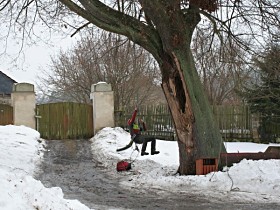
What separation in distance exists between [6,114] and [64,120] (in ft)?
10.6

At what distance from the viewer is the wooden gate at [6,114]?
2203 cm

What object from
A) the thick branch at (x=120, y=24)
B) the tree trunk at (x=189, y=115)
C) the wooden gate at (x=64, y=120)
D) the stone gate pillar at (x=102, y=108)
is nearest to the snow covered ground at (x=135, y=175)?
the tree trunk at (x=189, y=115)

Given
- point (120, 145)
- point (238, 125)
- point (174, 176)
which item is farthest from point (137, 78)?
point (174, 176)

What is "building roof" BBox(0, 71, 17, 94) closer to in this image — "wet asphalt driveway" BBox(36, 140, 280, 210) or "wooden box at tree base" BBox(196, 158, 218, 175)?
"wet asphalt driveway" BBox(36, 140, 280, 210)

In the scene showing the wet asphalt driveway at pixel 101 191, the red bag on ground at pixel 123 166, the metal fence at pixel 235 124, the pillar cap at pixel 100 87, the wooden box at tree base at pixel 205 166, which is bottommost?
the wet asphalt driveway at pixel 101 191

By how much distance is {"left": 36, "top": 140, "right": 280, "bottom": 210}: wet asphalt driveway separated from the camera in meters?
8.00

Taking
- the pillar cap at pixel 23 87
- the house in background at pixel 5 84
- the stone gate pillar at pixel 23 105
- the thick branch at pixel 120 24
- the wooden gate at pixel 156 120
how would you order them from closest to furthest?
the thick branch at pixel 120 24 < the wooden gate at pixel 156 120 < the stone gate pillar at pixel 23 105 < the pillar cap at pixel 23 87 < the house in background at pixel 5 84

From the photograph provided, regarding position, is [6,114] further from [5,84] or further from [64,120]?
[5,84]

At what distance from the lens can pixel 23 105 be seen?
2075cm

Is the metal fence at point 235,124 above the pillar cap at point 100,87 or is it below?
below

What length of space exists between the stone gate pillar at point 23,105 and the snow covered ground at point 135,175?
2073mm

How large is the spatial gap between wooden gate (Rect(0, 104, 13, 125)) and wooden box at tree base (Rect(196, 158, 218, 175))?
13.8 meters

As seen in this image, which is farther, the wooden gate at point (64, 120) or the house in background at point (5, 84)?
the house in background at point (5, 84)

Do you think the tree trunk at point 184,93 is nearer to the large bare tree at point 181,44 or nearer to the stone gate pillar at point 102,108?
the large bare tree at point 181,44
